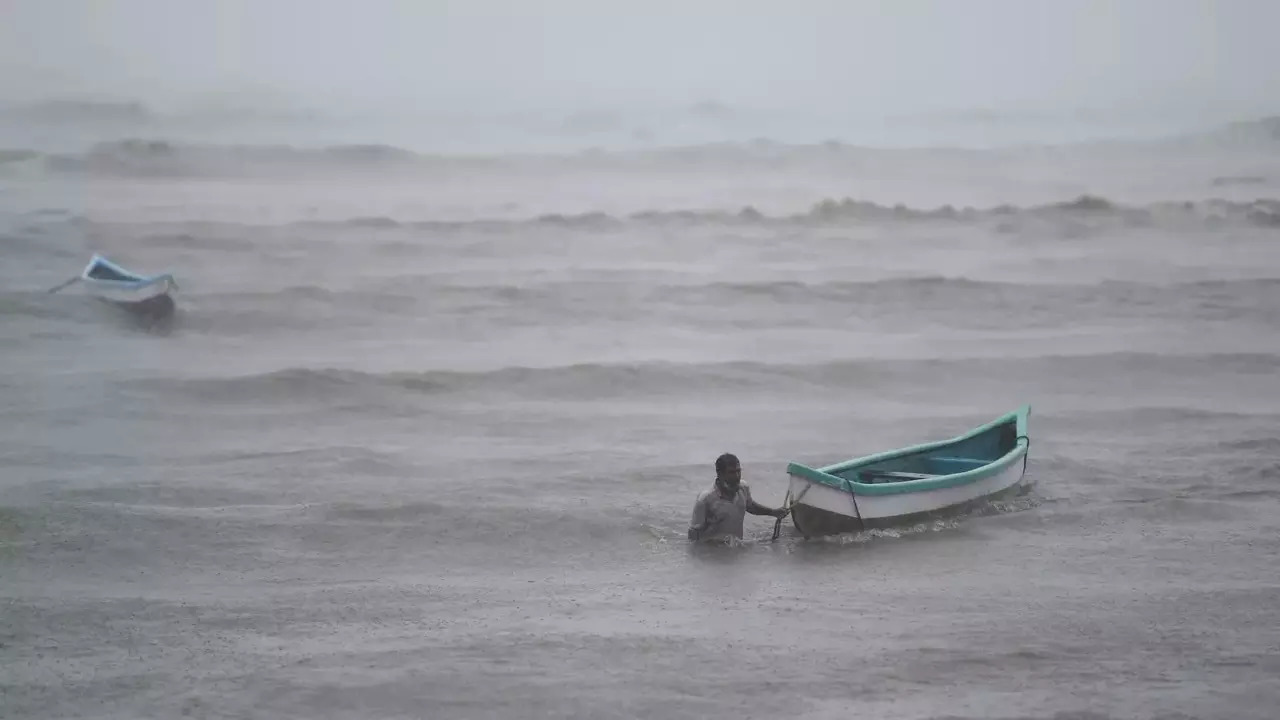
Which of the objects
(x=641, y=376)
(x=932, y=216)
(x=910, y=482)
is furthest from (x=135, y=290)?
(x=932, y=216)

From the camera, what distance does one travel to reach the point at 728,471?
6.36m

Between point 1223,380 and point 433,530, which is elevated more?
point 1223,380

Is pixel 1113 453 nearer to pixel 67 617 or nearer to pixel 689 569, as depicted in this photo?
pixel 689 569

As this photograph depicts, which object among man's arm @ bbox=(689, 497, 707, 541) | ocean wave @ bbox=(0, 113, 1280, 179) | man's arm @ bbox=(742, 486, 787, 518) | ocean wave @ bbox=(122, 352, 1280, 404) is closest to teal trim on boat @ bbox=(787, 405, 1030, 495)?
man's arm @ bbox=(742, 486, 787, 518)

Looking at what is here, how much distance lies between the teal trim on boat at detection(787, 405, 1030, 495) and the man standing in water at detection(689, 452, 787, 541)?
0.26 m

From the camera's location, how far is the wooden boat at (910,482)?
653cm

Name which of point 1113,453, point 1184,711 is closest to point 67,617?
point 1184,711

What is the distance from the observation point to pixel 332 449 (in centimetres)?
878

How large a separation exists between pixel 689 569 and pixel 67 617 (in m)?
2.85

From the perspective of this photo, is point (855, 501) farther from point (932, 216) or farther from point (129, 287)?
point (932, 216)

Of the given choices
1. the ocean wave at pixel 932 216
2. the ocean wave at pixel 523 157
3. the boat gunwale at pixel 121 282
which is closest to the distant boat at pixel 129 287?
the boat gunwale at pixel 121 282

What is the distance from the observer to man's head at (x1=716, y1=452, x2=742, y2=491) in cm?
634

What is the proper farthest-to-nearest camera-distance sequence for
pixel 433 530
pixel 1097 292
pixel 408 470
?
pixel 1097 292, pixel 408 470, pixel 433 530

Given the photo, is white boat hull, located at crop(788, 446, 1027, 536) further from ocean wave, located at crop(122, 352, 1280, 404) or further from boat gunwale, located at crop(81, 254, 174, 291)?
boat gunwale, located at crop(81, 254, 174, 291)
